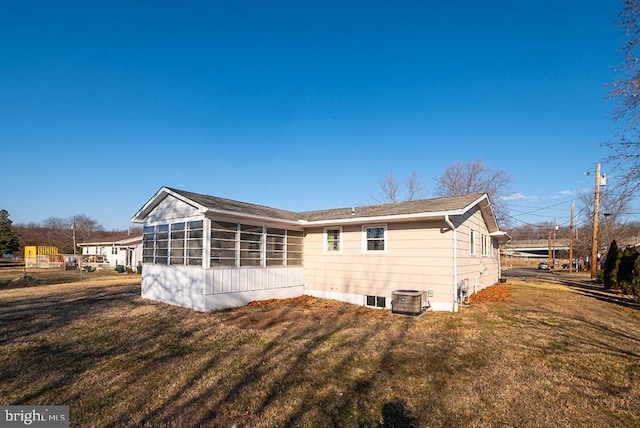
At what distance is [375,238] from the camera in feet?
36.7

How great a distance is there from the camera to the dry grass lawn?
3.88m

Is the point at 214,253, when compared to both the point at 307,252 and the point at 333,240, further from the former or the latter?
the point at 333,240

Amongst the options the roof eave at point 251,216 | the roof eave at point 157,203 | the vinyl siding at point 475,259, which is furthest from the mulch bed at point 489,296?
the roof eave at point 157,203

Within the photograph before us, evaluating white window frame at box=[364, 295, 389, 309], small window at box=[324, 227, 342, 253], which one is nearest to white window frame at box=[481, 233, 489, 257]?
white window frame at box=[364, 295, 389, 309]

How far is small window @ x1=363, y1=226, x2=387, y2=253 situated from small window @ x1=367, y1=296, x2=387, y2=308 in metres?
1.58

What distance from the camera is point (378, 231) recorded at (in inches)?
438

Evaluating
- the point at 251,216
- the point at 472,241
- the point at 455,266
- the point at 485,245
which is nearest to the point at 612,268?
the point at 485,245

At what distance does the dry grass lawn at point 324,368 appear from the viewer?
153 inches

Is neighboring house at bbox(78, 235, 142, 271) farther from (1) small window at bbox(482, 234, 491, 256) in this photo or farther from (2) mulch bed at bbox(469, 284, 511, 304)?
(2) mulch bed at bbox(469, 284, 511, 304)

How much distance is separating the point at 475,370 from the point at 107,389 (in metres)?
5.47

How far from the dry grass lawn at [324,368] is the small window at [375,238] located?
2.66 metres

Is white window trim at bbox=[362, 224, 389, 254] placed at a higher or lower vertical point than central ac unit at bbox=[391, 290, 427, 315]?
higher

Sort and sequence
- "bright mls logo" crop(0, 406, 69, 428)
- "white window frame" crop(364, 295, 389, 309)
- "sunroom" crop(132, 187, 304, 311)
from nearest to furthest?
"bright mls logo" crop(0, 406, 69, 428) < "sunroom" crop(132, 187, 304, 311) < "white window frame" crop(364, 295, 389, 309)

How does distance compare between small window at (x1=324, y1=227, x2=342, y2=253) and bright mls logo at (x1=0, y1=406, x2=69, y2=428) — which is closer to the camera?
bright mls logo at (x1=0, y1=406, x2=69, y2=428)
